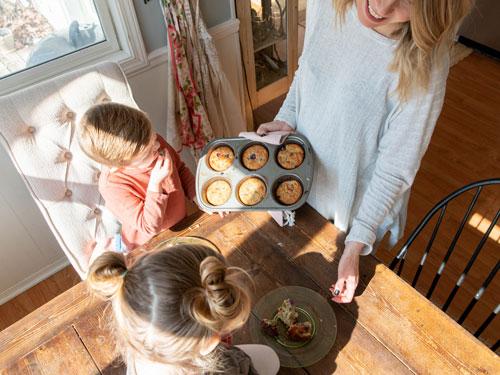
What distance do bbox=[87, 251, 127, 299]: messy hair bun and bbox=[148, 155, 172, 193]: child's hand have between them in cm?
51

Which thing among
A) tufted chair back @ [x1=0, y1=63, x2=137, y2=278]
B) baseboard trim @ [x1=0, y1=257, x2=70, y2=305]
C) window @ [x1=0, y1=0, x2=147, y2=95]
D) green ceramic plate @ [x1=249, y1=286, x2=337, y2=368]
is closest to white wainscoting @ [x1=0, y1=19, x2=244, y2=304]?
baseboard trim @ [x1=0, y1=257, x2=70, y2=305]

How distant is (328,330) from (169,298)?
0.45 m

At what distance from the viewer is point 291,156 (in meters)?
1.28

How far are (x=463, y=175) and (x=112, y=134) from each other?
7.41ft

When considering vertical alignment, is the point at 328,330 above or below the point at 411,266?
above

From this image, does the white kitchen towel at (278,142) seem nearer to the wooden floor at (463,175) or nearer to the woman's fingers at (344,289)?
the woman's fingers at (344,289)

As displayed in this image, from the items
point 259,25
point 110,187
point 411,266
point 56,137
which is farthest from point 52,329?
point 259,25

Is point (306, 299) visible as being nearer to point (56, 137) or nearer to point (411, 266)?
point (56, 137)

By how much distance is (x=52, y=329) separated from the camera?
1.04 meters

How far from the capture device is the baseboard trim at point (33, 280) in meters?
2.12

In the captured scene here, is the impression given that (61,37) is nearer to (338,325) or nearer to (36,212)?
(36,212)

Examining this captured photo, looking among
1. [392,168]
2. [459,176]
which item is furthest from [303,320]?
[459,176]

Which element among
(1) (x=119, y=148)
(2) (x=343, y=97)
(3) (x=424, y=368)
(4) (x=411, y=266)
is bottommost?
(4) (x=411, y=266)

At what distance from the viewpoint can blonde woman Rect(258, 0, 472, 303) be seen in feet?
2.88
